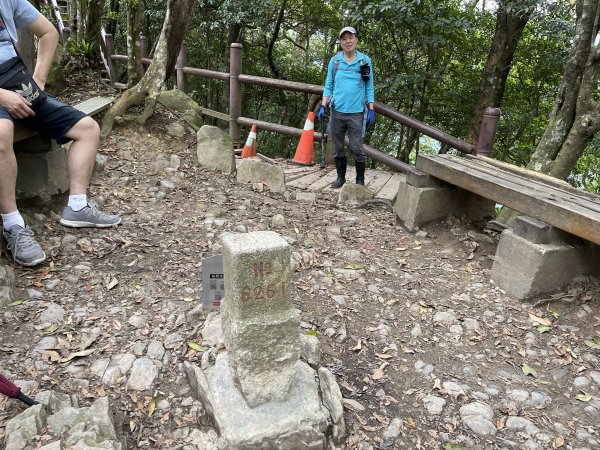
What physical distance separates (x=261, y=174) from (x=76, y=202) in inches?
74.2

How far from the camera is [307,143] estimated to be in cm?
622

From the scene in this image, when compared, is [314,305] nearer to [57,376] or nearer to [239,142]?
[57,376]

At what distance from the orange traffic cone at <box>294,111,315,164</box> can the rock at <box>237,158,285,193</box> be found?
164cm

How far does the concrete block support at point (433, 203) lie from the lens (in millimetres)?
3957

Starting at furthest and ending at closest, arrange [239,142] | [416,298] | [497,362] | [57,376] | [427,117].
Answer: [427,117]
[239,142]
[416,298]
[497,362]
[57,376]

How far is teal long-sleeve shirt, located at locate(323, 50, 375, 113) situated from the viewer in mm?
4691

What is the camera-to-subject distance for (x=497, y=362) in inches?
100

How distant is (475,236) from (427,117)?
21.6 ft

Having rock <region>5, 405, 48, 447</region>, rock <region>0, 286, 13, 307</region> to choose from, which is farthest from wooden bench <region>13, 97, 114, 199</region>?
rock <region>5, 405, 48, 447</region>

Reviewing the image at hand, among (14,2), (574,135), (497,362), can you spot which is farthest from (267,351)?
(574,135)

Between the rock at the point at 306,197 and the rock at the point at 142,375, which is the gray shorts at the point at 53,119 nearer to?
the rock at the point at 142,375

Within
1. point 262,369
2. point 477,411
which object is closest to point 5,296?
point 262,369

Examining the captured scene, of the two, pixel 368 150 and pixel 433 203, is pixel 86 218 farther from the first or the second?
pixel 368 150

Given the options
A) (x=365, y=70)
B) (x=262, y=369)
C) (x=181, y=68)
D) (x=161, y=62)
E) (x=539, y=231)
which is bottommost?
(x=262, y=369)
